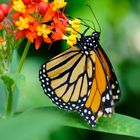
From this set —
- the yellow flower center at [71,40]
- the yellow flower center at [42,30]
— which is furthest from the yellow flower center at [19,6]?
the yellow flower center at [71,40]

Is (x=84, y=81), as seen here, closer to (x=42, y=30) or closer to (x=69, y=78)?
(x=69, y=78)

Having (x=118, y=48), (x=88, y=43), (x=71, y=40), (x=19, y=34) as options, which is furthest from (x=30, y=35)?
(x=118, y=48)

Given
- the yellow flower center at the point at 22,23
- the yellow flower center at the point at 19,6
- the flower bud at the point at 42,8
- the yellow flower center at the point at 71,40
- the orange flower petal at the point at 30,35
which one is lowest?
the yellow flower center at the point at 71,40

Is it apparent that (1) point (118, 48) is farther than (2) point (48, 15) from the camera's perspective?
Yes

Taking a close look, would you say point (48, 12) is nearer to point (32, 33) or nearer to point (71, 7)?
point (32, 33)

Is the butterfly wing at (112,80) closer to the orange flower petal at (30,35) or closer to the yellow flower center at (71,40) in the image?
the yellow flower center at (71,40)

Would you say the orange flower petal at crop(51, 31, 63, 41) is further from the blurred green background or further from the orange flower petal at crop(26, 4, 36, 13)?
the blurred green background

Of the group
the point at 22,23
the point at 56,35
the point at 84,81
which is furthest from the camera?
the point at 84,81

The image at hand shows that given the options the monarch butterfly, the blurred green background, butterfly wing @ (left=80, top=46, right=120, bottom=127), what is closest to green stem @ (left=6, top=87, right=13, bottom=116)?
the monarch butterfly

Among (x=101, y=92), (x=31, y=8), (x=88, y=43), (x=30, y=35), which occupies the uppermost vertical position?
(x=31, y=8)
